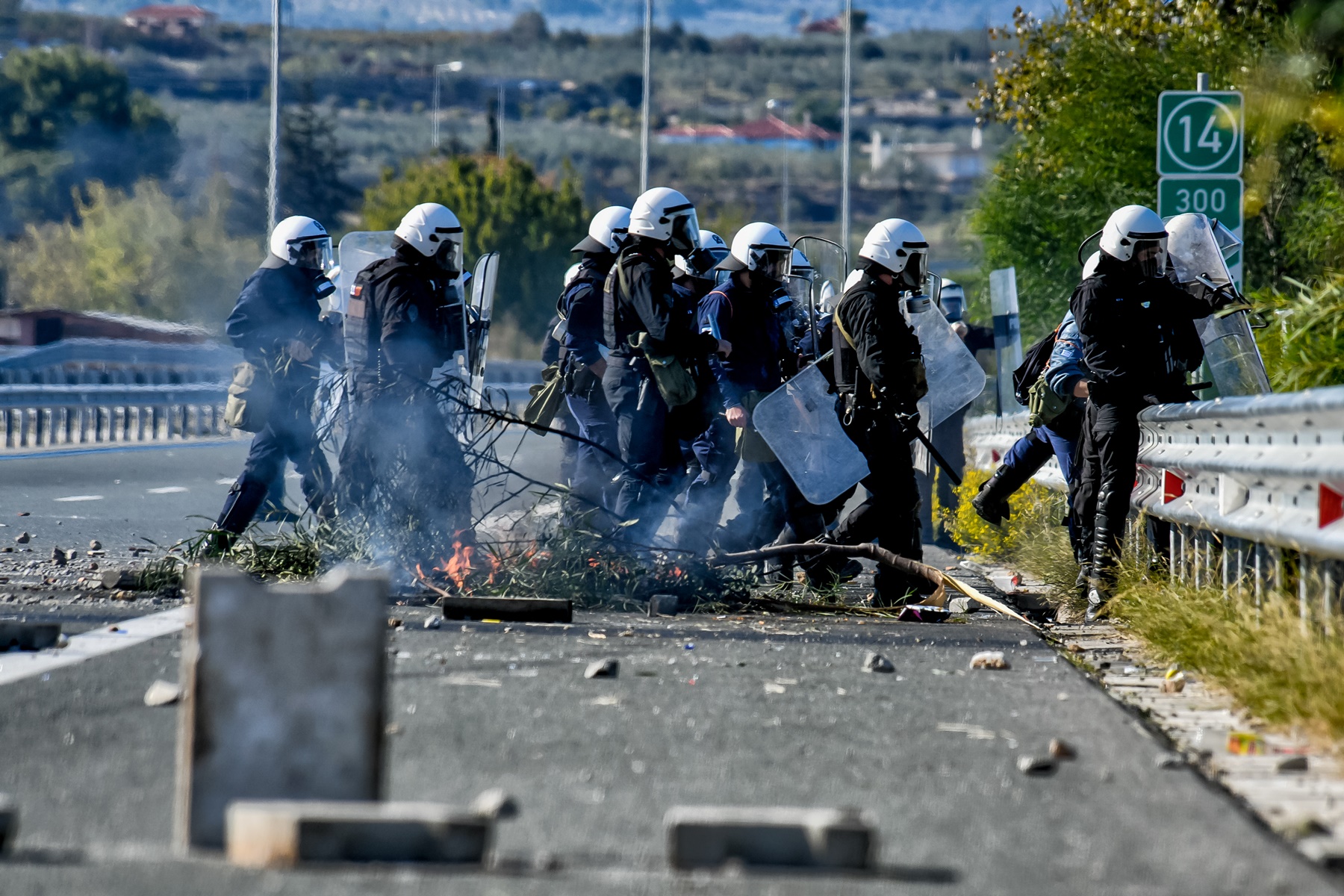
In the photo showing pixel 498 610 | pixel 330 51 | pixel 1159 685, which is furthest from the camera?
pixel 330 51

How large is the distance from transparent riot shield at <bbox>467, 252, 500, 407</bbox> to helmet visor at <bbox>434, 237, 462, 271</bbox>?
575mm

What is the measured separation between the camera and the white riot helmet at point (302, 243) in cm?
1062

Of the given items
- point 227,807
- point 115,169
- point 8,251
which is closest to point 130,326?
point 8,251

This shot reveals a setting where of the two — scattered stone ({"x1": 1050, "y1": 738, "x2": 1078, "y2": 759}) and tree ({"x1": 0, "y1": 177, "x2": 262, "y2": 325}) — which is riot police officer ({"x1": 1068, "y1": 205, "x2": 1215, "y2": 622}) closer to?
scattered stone ({"x1": 1050, "y1": 738, "x2": 1078, "y2": 759})

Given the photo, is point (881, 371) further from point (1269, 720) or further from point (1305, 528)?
point (1269, 720)

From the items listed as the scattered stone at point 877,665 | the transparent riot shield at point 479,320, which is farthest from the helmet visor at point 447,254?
the scattered stone at point 877,665

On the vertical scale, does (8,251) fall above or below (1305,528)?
above

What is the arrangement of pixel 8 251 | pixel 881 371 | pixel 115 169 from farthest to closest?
pixel 115 169
pixel 8 251
pixel 881 371

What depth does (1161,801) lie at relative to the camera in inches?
175

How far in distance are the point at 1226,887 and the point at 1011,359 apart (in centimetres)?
971

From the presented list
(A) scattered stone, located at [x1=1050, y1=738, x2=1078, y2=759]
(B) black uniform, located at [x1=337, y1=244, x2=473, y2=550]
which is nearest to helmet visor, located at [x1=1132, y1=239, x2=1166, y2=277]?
(B) black uniform, located at [x1=337, y1=244, x2=473, y2=550]

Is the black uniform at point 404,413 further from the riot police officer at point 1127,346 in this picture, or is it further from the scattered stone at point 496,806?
the scattered stone at point 496,806

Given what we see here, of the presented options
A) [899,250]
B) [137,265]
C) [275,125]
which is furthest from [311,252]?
[137,265]

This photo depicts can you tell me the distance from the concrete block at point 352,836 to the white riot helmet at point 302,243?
23.4 ft
